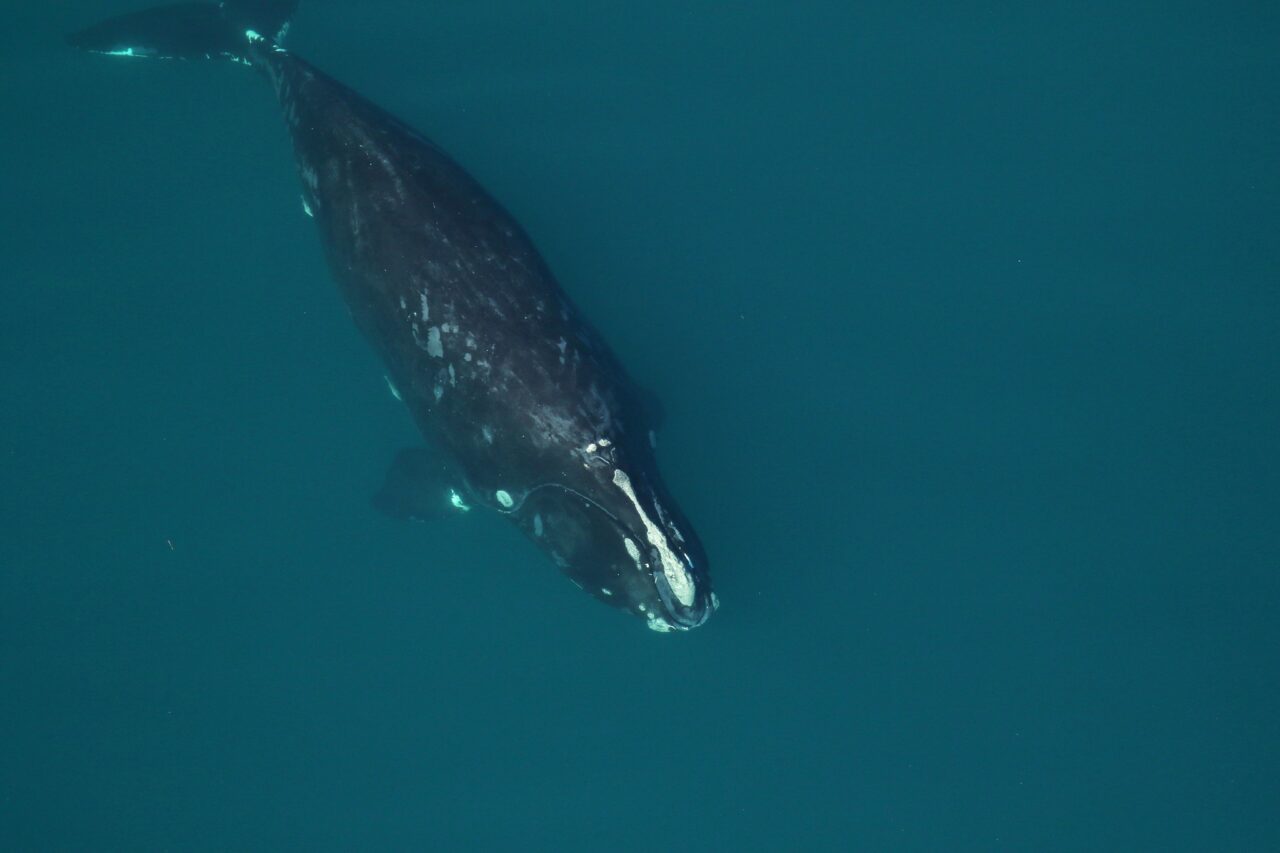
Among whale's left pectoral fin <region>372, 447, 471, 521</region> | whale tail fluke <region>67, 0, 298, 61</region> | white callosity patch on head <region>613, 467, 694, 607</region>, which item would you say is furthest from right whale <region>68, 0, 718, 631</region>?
whale tail fluke <region>67, 0, 298, 61</region>

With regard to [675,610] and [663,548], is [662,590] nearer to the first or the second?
[675,610]

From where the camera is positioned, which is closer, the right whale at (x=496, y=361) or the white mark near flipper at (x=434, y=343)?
the right whale at (x=496, y=361)

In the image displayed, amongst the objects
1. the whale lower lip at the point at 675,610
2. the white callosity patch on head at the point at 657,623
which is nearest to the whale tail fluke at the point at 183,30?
the whale lower lip at the point at 675,610

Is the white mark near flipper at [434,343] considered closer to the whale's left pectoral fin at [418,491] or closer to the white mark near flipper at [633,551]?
the whale's left pectoral fin at [418,491]

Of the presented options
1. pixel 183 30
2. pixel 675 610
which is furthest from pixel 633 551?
pixel 183 30

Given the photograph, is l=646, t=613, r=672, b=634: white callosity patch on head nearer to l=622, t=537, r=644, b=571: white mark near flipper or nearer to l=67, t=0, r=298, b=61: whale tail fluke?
l=622, t=537, r=644, b=571: white mark near flipper

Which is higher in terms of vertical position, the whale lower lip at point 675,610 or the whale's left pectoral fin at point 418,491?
the whale lower lip at point 675,610

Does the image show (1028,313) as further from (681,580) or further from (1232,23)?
(681,580)
